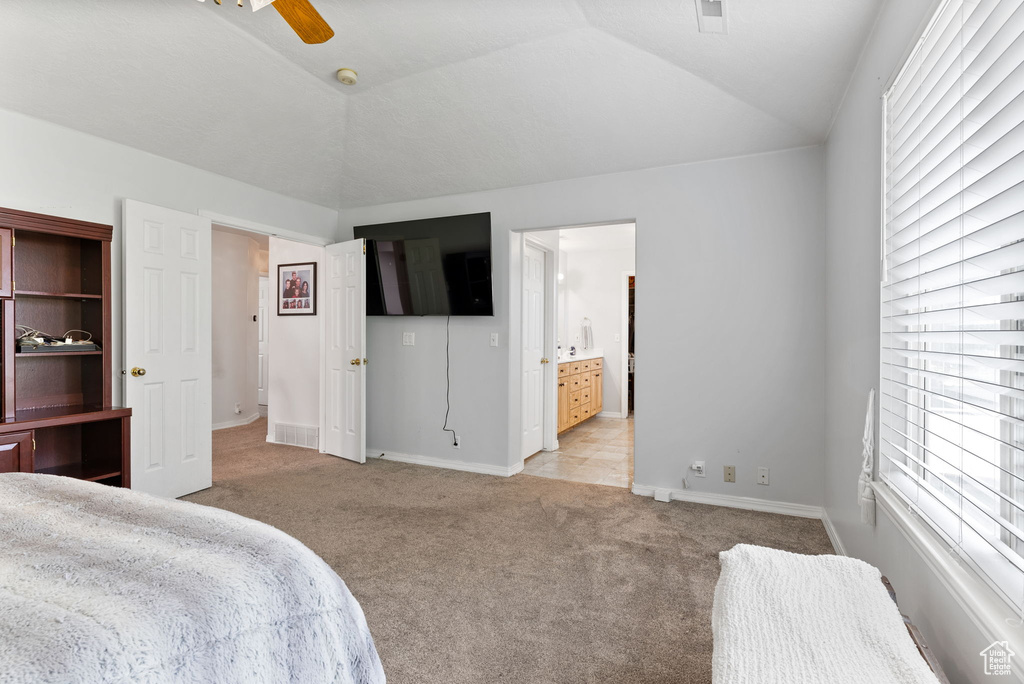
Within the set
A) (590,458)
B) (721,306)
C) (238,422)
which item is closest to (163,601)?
(721,306)

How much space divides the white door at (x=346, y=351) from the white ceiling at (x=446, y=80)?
0.90 m

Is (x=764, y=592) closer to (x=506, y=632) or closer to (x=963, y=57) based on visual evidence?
(x=506, y=632)

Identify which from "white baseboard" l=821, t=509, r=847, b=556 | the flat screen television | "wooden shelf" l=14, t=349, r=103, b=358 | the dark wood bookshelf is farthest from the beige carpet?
the flat screen television

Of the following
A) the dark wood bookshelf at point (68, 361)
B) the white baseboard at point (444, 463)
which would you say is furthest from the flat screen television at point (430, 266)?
the dark wood bookshelf at point (68, 361)

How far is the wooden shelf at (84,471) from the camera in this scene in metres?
2.90

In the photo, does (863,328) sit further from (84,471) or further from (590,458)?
(84,471)

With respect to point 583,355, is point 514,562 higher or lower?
lower

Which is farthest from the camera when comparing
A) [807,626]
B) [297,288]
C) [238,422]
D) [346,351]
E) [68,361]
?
[238,422]

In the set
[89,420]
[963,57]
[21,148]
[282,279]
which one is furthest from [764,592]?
[282,279]

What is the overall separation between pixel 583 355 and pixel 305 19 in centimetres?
547

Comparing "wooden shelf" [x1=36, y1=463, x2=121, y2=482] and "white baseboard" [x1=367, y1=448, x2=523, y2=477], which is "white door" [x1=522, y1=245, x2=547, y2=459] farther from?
Answer: "wooden shelf" [x1=36, y1=463, x2=121, y2=482]

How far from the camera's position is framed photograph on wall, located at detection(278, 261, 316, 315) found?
5.23 metres

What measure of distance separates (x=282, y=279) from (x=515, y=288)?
2.75m

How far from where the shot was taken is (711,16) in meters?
2.27
